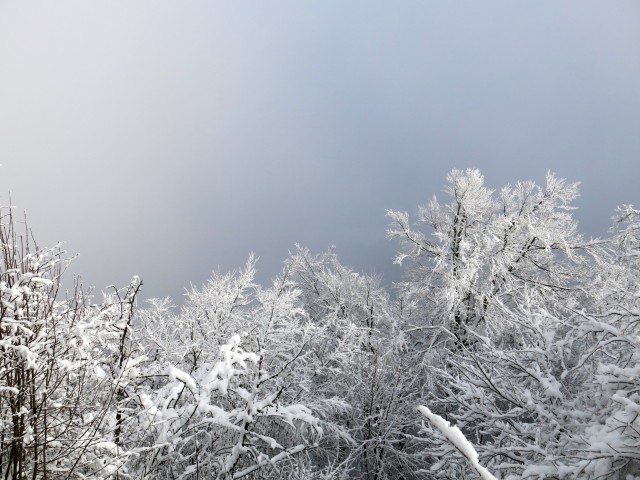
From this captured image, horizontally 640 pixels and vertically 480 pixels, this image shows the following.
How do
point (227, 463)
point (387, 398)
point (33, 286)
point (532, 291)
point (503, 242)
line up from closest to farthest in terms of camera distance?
point (33, 286), point (227, 463), point (387, 398), point (532, 291), point (503, 242)

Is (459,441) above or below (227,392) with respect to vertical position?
below

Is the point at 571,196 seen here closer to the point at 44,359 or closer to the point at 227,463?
the point at 227,463

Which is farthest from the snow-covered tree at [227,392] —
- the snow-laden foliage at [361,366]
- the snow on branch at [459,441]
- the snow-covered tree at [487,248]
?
the snow-covered tree at [487,248]

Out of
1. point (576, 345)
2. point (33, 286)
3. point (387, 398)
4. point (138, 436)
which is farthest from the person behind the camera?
point (387, 398)

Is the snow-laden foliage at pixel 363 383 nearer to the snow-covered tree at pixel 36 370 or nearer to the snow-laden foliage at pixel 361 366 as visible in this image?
the snow-laden foliage at pixel 361 366

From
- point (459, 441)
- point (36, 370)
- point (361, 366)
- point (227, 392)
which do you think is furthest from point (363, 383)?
point (459, 441)

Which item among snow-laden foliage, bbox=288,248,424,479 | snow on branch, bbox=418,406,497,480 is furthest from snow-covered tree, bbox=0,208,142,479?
snow-laden foliage, bbox=288,248,424,479

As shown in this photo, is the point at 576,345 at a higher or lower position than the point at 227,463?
higher

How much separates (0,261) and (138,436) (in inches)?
92.4

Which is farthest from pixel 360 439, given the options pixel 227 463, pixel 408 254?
pixel 227 463

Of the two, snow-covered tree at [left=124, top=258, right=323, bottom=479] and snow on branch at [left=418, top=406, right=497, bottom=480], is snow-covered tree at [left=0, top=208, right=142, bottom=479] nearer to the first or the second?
snow-covered tree at [left=124, top=258, right=323, bottom=479]

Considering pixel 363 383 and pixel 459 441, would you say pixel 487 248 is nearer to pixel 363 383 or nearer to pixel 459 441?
pixel 363 383

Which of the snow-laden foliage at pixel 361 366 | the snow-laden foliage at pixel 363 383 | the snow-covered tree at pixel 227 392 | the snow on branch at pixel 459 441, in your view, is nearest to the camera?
the snow on branch at pixel 459 441

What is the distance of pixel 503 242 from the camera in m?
13.4
